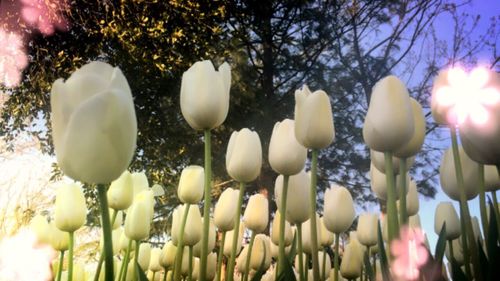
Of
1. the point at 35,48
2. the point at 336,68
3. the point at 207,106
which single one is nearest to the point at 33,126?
the point at 35,48

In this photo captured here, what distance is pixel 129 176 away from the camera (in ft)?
4.25

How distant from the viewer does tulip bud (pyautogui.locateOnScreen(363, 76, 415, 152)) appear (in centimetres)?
81

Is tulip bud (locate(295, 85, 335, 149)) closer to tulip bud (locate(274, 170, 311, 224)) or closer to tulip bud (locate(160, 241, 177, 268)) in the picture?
tulip bud (locate(274, 170, 311, 224))

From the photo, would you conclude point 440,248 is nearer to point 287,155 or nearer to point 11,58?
point 287,155

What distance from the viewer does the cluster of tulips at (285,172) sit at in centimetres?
59

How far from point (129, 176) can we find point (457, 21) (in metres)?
8.58

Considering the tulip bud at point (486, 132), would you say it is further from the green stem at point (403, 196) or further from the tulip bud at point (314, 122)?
the tulip bud at point (314, 122)

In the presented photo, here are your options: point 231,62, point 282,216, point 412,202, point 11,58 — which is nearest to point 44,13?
point 11,58

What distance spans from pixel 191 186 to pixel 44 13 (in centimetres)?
572

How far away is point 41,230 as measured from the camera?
1442 millimetres

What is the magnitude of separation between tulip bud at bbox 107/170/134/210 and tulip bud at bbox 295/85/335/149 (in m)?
0.46

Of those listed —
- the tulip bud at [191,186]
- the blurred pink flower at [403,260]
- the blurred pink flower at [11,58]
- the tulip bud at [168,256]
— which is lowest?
the blurred pink flower at [403,260]

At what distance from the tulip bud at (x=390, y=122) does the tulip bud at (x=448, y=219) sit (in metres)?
0.55

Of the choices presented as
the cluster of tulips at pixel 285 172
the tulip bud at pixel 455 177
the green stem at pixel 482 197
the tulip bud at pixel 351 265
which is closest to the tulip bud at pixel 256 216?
the cluster of tulips at pixel 285 172
